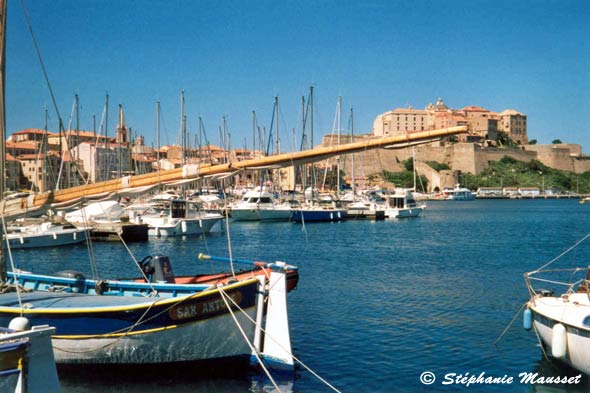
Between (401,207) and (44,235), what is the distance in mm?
42090

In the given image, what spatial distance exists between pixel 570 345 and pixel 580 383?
741 mm

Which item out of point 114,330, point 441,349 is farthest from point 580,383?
point 114,330

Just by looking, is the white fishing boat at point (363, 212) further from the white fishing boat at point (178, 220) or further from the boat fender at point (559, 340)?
the boat fender at point (559, 340)

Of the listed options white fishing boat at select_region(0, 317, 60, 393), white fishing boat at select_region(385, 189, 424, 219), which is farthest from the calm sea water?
white fishing boat at select_region(385, 189, 424, 219)

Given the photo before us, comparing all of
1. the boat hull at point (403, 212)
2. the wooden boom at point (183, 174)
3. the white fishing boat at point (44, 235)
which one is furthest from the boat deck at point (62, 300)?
the boat hull at point (403, 212)

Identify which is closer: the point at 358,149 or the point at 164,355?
the point at 164,355

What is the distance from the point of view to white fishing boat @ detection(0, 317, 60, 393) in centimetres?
666

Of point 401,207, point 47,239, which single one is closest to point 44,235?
point 47,239

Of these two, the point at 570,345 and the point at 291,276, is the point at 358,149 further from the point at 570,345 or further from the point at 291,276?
the point at 570,345

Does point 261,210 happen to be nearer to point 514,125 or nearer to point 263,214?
point 263,214

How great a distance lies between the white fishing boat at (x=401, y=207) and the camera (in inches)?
2613

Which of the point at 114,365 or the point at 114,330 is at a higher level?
the point at 114,330

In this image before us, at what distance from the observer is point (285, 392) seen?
1120 cm
